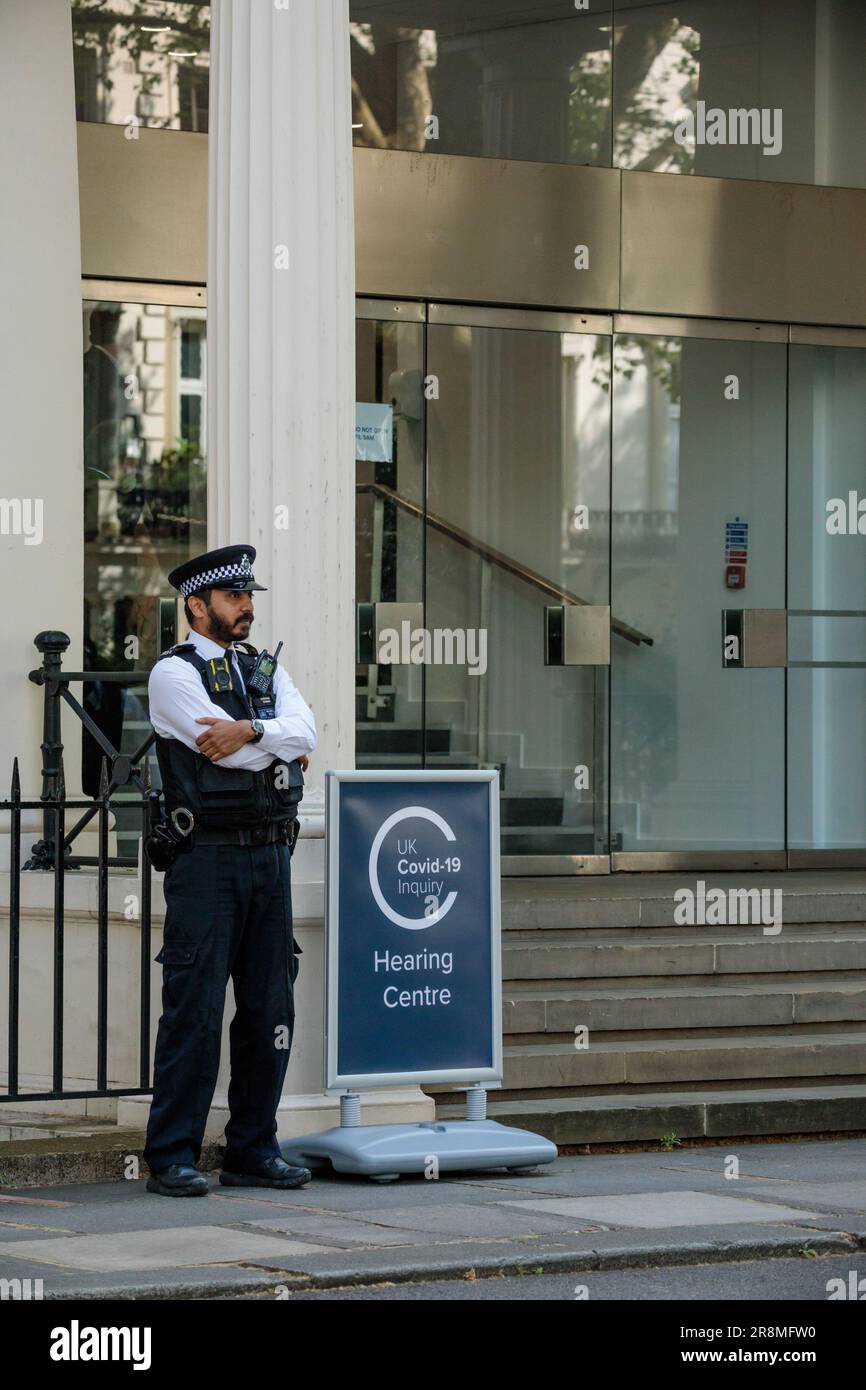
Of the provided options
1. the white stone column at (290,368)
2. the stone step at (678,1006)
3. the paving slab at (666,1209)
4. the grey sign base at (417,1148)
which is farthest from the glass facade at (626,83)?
the paving slab at (666,1209)

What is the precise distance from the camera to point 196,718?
21.6 feet

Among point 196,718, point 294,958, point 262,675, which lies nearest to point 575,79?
point 262,675

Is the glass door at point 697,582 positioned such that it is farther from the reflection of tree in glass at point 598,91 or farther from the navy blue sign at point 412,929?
the navy blue sign at point 412,929

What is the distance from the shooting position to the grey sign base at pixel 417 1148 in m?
6.87

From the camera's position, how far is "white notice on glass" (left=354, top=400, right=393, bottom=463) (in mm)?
11641

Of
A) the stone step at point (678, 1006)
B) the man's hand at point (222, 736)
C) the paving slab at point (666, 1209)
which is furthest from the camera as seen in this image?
the stone step at point (678, 1006)

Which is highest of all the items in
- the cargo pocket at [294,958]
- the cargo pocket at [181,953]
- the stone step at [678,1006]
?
the cargo pocket at [181,953]

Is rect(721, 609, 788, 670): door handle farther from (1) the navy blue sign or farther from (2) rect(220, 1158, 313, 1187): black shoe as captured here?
(2) rect(220, 1158, 313, 1187): black shoe

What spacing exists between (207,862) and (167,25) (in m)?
6.15

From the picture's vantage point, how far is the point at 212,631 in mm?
6859

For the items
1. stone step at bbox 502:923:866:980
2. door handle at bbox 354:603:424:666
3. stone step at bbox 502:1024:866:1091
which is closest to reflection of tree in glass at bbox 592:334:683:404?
door handle at bbox 354:603:424:666

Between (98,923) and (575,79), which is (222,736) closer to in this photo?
(98,923)

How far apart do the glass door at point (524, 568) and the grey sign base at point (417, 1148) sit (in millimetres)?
4629

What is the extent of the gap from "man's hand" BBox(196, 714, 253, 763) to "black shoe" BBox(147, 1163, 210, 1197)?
4.40ft
